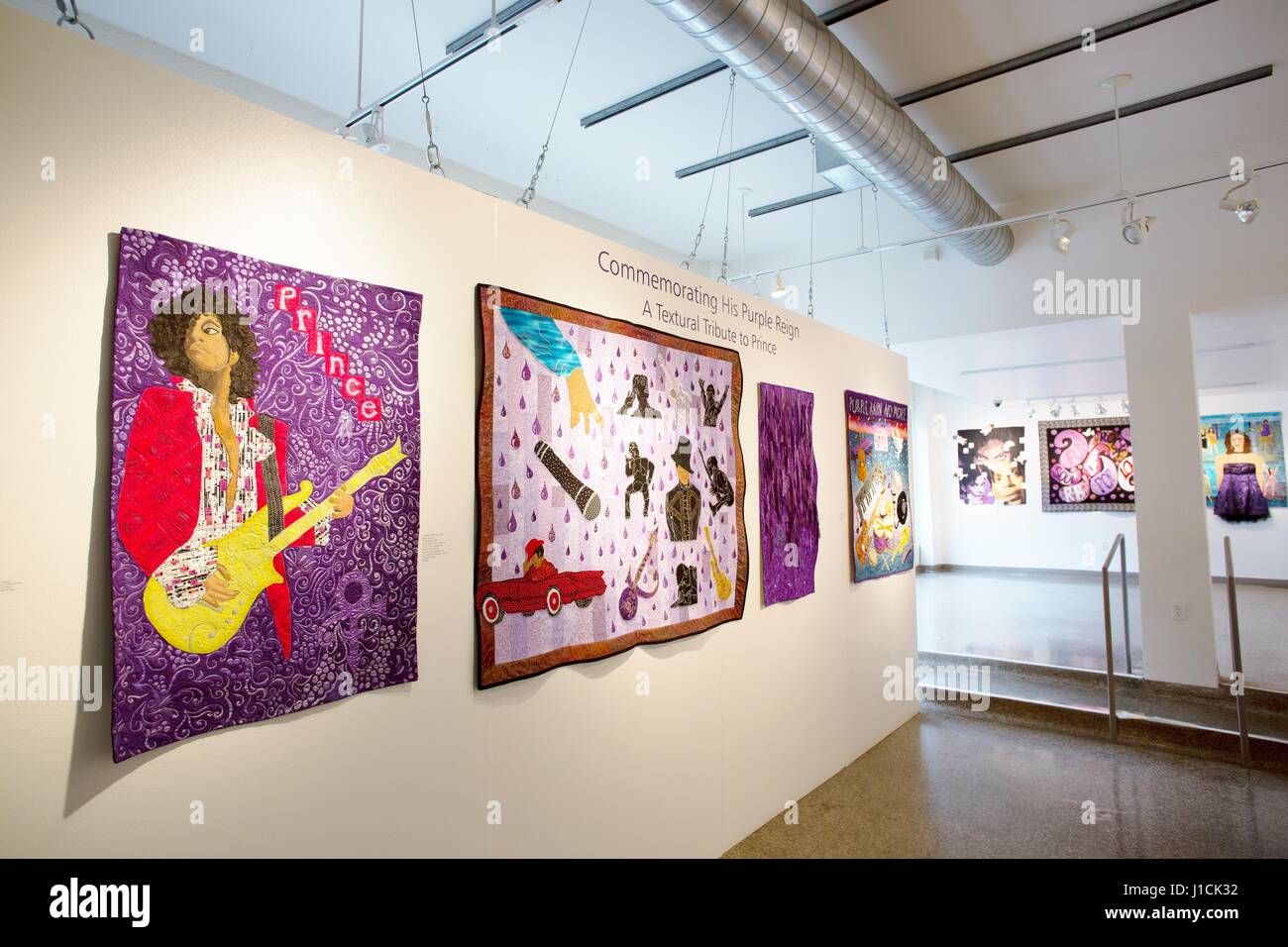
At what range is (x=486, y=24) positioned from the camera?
3773 millimetres

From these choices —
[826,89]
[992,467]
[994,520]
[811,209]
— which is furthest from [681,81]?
[994,520]

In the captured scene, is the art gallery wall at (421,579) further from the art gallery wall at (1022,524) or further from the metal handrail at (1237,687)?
the art gallery wall at (1022,524)

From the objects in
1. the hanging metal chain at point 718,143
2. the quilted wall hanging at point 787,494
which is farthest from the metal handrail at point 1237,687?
the hanging metal chain at point 718,143

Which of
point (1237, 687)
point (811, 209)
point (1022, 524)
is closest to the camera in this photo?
point (1237, 687)

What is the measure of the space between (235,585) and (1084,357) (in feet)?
27.2

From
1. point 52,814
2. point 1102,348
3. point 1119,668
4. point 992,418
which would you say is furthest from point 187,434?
point 992,418

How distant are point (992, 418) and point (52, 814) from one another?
13.1 meters

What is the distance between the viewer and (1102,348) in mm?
7035

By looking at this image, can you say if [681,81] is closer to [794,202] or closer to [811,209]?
[794,202]

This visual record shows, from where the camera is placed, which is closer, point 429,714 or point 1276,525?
point 429,714

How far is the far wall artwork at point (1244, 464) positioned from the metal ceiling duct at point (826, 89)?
8.95 meters

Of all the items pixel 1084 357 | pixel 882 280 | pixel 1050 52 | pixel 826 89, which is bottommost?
pixel 1084 357

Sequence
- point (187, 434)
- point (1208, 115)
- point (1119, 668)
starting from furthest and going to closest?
point (1119, 668)
point (1208, 115)
point (187, 434)
